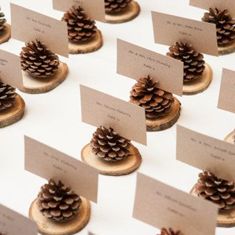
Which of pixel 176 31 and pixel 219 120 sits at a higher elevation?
pixel 176 31

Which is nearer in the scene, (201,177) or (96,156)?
(201,177)

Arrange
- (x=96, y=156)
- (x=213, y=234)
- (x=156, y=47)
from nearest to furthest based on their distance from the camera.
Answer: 1. (x=213, y=234)
2. (x=96, y=156)
3. (x=156, y=47)

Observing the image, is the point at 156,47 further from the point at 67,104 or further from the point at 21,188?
the point at 21,188

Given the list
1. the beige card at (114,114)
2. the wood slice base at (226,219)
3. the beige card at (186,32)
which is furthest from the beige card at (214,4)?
the wood slice base at (226,219)

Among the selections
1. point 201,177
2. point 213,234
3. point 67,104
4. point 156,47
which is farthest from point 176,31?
point 213,234

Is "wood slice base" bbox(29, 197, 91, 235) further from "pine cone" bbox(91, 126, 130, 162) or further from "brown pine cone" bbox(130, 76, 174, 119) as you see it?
"brown pine cone" bbox(130, 76, 174, 119)

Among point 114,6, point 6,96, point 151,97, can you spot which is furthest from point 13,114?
point 114,6

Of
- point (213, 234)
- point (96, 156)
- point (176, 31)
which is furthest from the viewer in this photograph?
point (176, 31)
